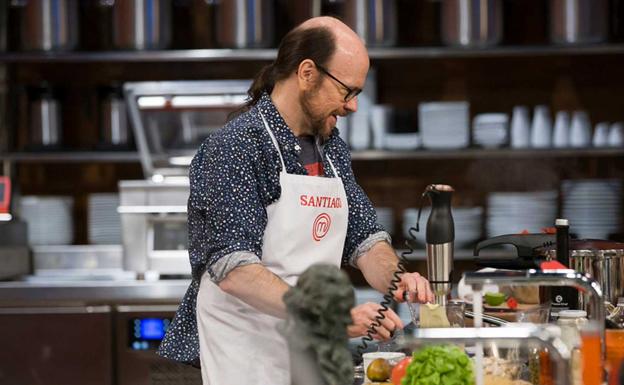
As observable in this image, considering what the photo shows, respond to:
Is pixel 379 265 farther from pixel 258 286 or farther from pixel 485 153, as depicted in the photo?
pixel 485 153

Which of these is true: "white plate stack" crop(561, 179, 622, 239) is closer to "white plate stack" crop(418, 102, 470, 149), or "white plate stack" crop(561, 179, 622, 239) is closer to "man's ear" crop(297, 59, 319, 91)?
"white plate stack" crop(418, 102, 470, 149)

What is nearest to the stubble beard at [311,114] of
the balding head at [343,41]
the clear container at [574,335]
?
the balding head at [343,41]

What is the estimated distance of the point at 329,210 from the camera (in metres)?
2.40

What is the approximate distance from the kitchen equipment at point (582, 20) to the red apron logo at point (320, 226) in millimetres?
2419

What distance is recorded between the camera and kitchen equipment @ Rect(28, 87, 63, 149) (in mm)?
4574

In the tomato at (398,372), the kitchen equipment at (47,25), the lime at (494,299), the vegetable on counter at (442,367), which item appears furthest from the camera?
the kitchen equipment at (47,25)

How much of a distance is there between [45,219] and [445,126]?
1937mm

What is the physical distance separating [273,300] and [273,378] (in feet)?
0.98

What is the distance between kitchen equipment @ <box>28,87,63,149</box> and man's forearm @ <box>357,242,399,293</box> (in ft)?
8.07

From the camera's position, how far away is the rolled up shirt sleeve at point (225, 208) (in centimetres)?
214

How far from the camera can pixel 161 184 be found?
4.14 metres

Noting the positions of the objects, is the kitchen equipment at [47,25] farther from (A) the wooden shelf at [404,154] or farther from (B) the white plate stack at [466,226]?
(B) the white plate stack at [466,226]

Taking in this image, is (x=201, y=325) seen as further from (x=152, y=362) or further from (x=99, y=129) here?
(x=99, y=129)

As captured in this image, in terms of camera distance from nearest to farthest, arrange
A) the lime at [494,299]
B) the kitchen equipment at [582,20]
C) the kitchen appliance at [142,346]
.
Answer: the lime at [494,299]
the kitchen appliance at [142,346]
the kitchen equipment at [582,20]
